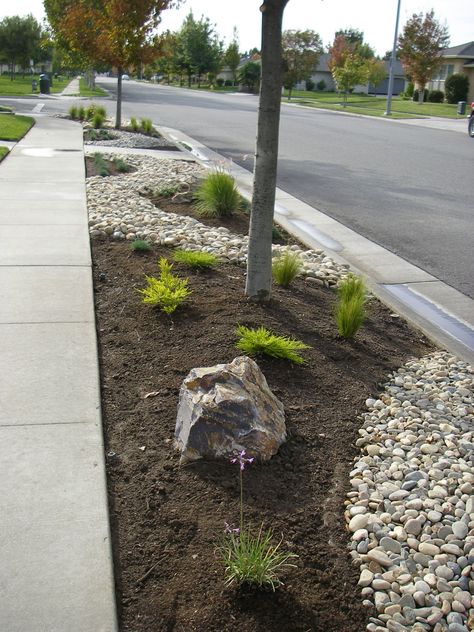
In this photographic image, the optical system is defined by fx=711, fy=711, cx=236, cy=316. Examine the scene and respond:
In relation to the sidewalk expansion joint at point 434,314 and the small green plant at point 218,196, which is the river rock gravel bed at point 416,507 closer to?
the sidewalk expansion joint at point 434,314

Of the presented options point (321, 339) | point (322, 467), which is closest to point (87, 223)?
point (321, 339)

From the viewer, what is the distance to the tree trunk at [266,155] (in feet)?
16.0

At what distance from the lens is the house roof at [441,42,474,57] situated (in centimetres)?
5691

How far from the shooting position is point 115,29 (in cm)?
1750

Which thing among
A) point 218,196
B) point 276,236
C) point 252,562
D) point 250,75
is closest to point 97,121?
point 218,196

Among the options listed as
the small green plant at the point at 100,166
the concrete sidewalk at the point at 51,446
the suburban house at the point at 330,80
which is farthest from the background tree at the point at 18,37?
the concrete sidewalk at the point at 51,446

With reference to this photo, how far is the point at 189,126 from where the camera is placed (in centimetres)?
2425

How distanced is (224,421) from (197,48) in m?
84.4

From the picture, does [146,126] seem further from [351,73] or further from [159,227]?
[351,73]

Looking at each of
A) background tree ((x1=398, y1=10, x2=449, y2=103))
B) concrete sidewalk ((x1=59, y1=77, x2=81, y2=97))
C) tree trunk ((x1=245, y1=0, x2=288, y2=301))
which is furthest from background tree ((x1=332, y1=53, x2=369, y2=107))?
tree trunk ((x1=245, y1=0, x2=288, y2=301))

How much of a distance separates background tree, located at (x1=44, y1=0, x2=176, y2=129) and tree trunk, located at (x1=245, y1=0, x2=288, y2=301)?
13455mm

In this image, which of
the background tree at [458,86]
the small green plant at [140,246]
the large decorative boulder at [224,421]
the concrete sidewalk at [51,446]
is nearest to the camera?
the concrete sidewalk at [51,446]

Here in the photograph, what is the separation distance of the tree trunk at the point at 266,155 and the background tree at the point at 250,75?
2882 inches

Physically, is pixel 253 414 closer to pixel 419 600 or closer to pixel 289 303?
pixel 419 600
